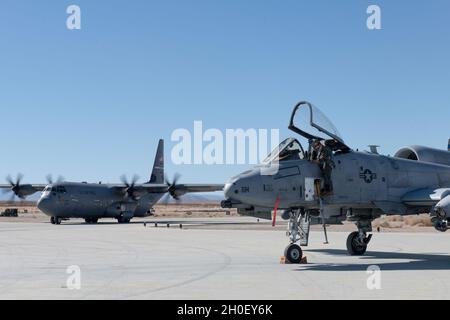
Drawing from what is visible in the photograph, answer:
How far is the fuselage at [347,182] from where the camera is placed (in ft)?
46.8

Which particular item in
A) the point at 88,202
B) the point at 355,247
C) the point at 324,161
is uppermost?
the point at 324,161

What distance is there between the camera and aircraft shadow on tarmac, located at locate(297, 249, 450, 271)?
556 inches

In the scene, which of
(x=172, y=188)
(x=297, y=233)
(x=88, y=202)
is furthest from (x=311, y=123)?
(x=88, y=202)

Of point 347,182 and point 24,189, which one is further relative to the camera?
point 24,189

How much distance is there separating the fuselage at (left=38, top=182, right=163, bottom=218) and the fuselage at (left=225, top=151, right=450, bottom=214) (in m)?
35.9

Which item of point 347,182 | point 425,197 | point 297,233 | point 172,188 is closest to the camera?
point 297,233

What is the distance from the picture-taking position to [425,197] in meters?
15.5

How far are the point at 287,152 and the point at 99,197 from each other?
38.4 m

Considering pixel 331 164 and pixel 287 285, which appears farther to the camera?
pixel 331 164

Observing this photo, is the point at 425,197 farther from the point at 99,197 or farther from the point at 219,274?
the point at 99,197

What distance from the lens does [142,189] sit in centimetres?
5228

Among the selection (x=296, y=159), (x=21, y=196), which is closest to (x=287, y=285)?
(x=296, y=159)

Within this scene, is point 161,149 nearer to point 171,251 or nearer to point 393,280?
point 171,251
